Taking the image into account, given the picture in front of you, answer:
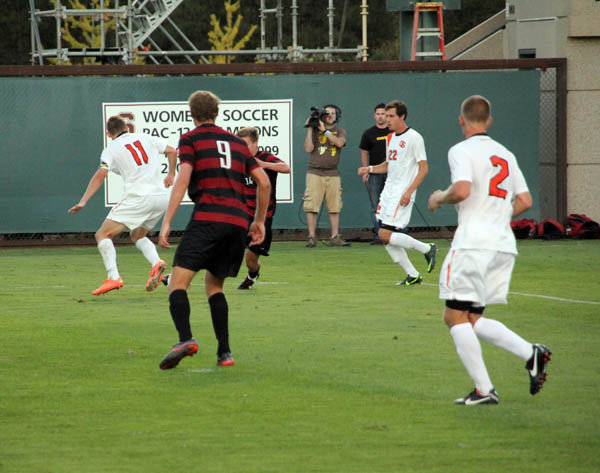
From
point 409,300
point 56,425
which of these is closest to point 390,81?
point 409,300

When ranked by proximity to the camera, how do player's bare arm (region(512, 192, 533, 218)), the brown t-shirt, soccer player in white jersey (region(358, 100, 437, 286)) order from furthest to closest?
the brown t-shirt, soccer player in white jersey (region(358, 100, 437, 286)), player's bare arm (region(512, 192, 533, 218))

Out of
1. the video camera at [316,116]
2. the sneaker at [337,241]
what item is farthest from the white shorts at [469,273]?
the sneaker at [337,241]

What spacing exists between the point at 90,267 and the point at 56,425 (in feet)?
31.8

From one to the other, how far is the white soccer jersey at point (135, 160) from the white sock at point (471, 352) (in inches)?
262

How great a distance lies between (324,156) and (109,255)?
21.9 feet

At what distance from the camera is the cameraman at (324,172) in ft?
58.9

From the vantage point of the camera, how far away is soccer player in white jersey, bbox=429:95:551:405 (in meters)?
6.41

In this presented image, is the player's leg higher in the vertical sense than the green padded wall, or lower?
lower

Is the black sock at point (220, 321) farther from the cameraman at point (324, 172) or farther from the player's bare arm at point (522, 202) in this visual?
the cameraman at point (324, 172)

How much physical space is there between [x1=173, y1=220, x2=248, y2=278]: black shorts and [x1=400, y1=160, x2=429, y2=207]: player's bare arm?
15.7ft

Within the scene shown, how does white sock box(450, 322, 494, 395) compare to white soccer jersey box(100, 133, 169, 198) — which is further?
white soccer jersey box(100, 133, 169, 198)

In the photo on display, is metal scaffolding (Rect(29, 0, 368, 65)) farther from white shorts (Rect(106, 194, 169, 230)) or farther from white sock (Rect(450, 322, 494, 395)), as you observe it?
white sock (Rect(450, 322, 494, 395))

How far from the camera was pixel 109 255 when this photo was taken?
12125mm

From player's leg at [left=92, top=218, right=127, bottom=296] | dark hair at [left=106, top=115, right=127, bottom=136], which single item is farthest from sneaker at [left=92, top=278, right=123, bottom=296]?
dark hair at [left=106, top=115, right=127, bottom=136]
